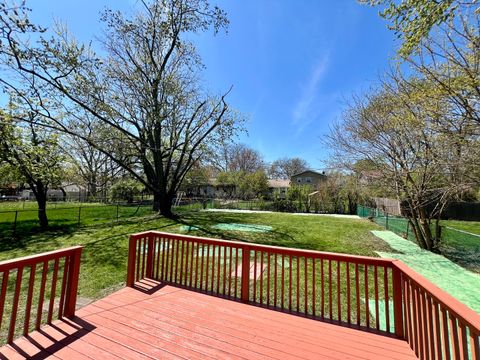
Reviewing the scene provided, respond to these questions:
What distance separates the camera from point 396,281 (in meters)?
2.70

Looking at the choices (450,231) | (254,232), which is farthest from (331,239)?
(450,231)

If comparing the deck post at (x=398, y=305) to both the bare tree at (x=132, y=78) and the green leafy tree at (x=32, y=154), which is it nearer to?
the bare tree at (x=132, y=78)

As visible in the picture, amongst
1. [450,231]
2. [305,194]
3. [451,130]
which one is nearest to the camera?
[451,130]

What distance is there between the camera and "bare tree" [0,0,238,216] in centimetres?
914

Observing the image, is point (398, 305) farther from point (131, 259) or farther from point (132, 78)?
point (132, 78)

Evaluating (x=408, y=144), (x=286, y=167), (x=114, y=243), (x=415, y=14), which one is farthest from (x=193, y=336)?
(x=286, y=167)

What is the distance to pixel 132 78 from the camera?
40.5ft

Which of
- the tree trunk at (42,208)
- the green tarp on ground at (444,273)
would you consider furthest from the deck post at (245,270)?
the tree trunk at (42,208)

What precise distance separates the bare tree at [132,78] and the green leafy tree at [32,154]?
0.83 metres

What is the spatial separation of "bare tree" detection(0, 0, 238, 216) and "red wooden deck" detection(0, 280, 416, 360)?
30.0ft

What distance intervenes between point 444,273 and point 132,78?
561 inches

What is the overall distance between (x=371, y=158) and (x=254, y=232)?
5.15 metres

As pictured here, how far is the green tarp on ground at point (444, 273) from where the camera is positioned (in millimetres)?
4250

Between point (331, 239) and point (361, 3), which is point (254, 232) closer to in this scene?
point (331, 239)
